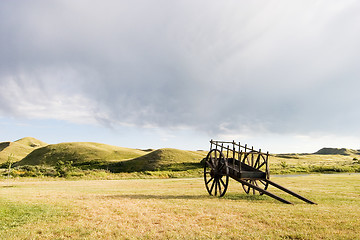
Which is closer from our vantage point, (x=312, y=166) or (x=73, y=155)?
(x=312, y=166)

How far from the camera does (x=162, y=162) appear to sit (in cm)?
9425

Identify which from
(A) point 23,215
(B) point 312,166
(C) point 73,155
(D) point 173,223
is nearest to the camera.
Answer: (D) point 173,223

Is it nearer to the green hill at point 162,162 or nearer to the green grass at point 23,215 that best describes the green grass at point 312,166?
the green hill at point 162,162

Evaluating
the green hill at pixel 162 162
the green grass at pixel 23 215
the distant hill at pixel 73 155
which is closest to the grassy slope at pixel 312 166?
the green hill at pixel 162 162

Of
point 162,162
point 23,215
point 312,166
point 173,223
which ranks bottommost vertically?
point 23,215

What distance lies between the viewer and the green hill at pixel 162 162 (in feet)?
286

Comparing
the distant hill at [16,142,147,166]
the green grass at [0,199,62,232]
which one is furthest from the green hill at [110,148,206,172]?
the green grass at [0,199,62,232]

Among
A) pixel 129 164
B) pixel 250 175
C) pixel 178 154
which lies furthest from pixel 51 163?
pixel 250 175

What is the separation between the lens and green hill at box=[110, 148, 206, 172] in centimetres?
8719

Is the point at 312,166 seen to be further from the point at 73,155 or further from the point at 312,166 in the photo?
the point at 73,155

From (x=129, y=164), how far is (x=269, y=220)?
95590 mm

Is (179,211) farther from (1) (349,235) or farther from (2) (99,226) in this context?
(1) (349,235)

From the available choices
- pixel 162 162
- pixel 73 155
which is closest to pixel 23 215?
pixel 162 162

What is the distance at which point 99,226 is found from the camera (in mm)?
7984
